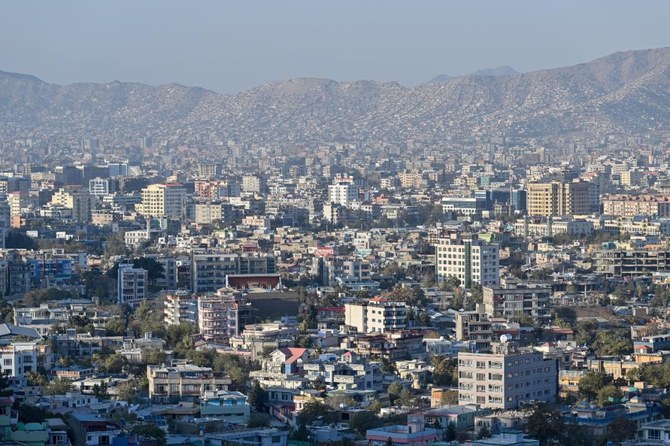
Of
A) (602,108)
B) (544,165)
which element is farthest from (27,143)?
(544,165)

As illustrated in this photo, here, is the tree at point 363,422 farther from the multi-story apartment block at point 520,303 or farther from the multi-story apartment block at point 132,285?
the multi-story apartment block at point 132,285

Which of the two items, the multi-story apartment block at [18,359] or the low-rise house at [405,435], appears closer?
the low-rise house at [405,435]

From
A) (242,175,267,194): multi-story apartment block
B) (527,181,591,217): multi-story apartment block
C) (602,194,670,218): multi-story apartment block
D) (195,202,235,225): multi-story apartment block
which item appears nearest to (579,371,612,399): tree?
(602,194,670,218): multi-story apartment block

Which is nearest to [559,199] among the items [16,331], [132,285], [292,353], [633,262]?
[633,262]

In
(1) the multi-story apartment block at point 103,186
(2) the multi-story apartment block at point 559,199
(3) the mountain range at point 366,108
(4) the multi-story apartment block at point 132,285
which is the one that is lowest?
(4) the multi-story apartment block at point 132,285

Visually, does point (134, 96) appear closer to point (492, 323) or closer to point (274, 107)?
point (274, 107)

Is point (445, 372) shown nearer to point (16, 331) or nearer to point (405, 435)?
point (405, 435)

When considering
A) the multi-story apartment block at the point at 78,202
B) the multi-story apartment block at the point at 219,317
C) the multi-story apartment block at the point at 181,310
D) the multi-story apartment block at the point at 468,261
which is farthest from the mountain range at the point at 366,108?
the multi-story apartment block at the point at 219,317
